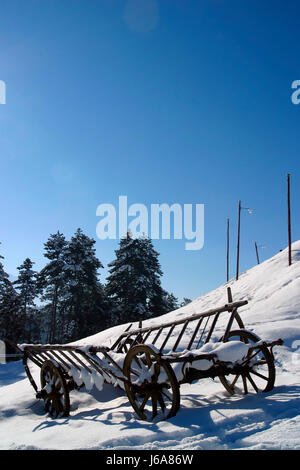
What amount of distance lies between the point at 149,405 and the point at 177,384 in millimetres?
1698

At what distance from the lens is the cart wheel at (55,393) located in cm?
573

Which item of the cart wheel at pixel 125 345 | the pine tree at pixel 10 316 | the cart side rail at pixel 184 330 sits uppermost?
the cart side rail at pixel 184 330

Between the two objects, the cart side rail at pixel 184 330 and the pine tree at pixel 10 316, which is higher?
the cart side rail at pixel 184 330

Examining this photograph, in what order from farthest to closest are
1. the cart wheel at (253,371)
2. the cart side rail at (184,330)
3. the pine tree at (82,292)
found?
the pine tree at (82,292) < the cart side rail at (184,330) < the cart wheel at (253,371)

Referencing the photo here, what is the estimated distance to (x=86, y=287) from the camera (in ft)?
113

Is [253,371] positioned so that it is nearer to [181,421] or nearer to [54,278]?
[181,421]

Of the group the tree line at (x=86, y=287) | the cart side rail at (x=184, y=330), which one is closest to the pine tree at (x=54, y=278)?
the tree line at (x=86, y=287)

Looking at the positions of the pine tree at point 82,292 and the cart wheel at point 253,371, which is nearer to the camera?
the cart wheel at point 253,371

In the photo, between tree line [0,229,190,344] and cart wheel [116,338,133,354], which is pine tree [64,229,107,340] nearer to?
tree line [0,229,190,344]

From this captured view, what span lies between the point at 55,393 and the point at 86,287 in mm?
28947

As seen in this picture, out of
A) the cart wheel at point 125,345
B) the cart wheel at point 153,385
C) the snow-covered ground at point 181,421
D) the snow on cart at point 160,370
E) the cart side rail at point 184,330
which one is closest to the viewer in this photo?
the snow-covered ground at point 181,421

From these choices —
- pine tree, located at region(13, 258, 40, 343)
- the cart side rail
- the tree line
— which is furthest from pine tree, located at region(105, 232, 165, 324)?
the cart side rail

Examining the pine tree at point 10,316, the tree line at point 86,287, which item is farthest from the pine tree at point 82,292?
the pine tree at point 10,316

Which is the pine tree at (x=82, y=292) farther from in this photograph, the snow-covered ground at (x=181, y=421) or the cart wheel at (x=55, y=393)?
the cart wheel at (x=55, y=393)
